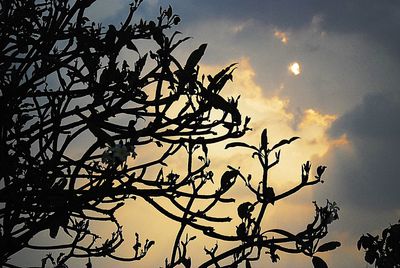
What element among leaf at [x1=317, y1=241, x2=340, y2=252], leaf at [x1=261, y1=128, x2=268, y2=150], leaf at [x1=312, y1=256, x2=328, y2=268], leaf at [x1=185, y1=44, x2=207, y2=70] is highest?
leaf at [x1=185, y1=44, x2=207, y2=70]

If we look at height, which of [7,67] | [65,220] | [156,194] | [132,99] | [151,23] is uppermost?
[151,23]

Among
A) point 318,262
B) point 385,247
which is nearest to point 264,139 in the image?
point 318,262

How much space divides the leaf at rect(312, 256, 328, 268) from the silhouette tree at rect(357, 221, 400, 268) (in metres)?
4.80

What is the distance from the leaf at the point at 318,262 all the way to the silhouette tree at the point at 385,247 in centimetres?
480

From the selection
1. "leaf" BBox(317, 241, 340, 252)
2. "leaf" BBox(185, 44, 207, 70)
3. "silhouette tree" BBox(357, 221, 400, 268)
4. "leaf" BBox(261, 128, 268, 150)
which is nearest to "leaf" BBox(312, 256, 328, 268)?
"leaf" BBox(317, 241, 340, 252)

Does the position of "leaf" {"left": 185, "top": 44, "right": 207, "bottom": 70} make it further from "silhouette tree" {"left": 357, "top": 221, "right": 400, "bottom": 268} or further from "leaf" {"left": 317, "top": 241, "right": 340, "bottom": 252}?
"silhouette tree" {"left": 357, "top": 221, "right": 400, "bottom": 268}

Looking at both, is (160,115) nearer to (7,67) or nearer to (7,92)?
(7,92)

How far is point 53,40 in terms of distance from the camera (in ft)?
19.3

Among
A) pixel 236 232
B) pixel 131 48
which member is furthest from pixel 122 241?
pixel 131 48

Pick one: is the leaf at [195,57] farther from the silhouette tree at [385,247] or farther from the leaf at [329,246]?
the silhouette tree at [385,247]

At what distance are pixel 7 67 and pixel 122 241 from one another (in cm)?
245

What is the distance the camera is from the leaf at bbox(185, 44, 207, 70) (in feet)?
15.0

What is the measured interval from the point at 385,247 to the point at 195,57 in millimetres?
6305

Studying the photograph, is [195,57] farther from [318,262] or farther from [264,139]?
[318,262]
